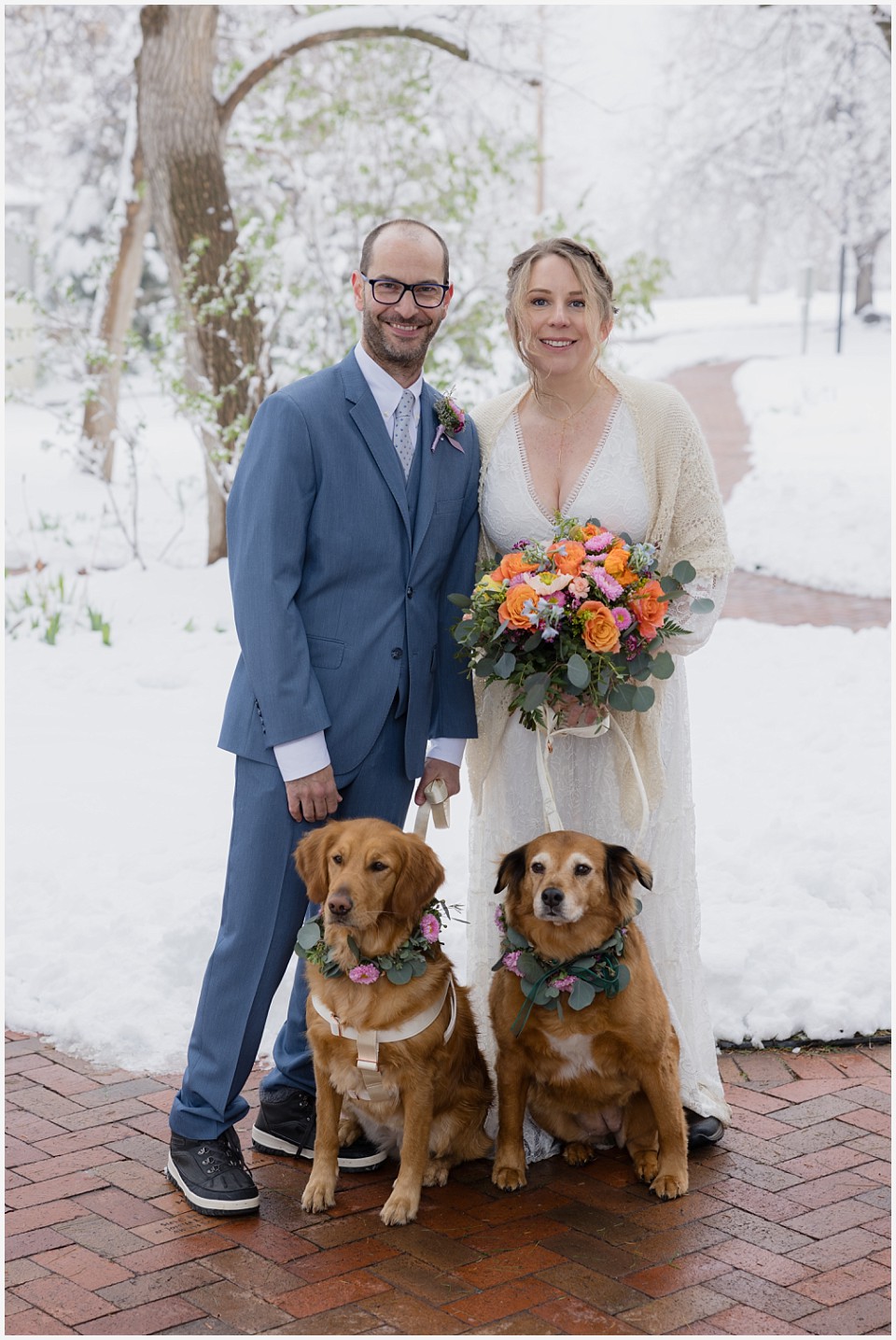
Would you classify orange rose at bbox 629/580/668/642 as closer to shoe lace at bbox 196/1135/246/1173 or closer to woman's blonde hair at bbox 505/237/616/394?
woman's blonde hair at bbox 505/237/616/394

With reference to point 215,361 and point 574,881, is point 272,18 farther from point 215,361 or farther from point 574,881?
point 574,881

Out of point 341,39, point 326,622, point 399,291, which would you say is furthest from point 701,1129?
point 341,39

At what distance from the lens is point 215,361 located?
33.9ft

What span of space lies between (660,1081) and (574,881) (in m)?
0.61

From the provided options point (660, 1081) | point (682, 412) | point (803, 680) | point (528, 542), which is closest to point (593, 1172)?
point (660, 1081)

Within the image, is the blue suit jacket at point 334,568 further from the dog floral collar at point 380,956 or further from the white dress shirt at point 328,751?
the dog floral collar at point 380,956

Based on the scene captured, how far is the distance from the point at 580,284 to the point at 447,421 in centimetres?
48

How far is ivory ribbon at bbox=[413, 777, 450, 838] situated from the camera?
3.64 meters

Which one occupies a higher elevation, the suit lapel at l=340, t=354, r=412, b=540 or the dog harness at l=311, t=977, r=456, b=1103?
the suit lapel at l=340, t=354, r=412, b=540

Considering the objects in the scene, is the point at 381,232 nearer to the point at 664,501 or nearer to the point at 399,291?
the point at 399,291

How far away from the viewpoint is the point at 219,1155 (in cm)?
350

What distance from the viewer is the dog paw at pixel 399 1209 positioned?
3.38 metres

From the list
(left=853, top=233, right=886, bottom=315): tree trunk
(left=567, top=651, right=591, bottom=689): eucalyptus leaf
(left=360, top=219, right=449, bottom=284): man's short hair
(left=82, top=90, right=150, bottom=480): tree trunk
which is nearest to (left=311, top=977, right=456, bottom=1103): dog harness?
(left=567, top=651, right=591, bottom=689): eucalyptus leaf

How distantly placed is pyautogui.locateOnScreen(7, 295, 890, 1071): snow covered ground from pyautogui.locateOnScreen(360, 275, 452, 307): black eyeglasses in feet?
7.88
